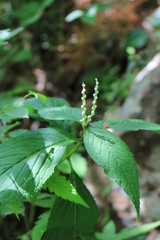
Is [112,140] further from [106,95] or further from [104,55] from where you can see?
[104,55]

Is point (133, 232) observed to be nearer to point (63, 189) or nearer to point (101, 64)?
point (63, 189)

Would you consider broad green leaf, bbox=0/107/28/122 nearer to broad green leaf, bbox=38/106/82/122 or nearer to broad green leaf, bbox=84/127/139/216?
broad green leaf, bbox=38/106/82/122

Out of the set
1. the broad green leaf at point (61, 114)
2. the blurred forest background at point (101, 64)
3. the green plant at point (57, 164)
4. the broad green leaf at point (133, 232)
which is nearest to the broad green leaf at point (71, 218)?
the green plant at point (57, 164)

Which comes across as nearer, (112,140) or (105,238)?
(112,140)

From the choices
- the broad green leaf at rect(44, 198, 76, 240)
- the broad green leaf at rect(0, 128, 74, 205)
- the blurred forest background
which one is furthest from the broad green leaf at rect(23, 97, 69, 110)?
the blurred forest background

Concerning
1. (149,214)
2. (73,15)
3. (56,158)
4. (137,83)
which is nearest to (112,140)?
(56,158)

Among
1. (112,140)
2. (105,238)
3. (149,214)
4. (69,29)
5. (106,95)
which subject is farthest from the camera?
(69,29)
